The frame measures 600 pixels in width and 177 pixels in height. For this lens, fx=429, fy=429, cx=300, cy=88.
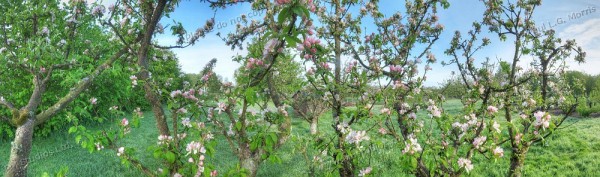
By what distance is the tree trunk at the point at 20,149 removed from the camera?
21.6 feet

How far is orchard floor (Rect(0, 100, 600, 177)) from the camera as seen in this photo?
30.8 feet

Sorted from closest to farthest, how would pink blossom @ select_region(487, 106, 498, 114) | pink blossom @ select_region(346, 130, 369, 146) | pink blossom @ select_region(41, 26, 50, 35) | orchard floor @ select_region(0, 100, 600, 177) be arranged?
pink blossom @ select_region(346, 130, 369, 146) < pink blossom @ select_region(487, 106, 498, 114) < pink blossom @ select_region(41, 26, 50, 35) < orchard floor @ select_region(0, 100, 600, 177)

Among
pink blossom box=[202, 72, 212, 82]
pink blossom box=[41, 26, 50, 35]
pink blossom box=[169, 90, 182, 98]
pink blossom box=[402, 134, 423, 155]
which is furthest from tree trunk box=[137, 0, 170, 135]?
pink blossom box=[402, 134, 423, 155]

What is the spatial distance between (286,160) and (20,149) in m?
5.74

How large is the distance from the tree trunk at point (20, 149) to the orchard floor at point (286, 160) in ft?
7.96

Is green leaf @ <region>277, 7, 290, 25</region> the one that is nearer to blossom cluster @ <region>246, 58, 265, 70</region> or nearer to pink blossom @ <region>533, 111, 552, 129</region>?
blossom cluster @ <region>246, 58, 265, 70</region>

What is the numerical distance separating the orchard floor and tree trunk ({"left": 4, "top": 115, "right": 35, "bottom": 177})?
243 centimetres

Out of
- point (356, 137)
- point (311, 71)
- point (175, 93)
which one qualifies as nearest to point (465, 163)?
point (356, 137)

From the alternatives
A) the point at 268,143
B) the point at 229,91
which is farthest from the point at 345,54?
the point at 268,143

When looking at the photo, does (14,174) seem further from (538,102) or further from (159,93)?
(538,102)

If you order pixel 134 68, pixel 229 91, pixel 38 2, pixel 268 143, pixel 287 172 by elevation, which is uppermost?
pixel 38 2

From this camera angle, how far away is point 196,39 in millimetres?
6477

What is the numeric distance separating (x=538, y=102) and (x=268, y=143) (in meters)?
4.52

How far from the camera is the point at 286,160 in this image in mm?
10664
